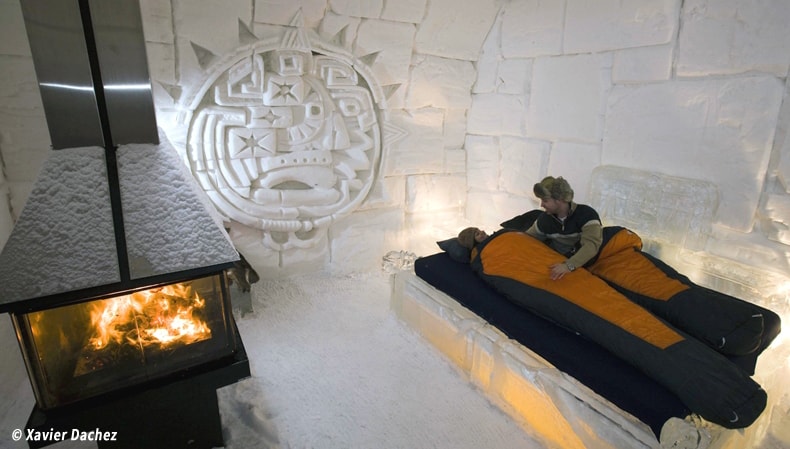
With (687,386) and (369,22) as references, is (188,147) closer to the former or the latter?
(369,22)

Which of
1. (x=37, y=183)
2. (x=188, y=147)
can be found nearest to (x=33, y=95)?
(x=188, y=147)

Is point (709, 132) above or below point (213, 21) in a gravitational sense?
below

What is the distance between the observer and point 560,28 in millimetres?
3193

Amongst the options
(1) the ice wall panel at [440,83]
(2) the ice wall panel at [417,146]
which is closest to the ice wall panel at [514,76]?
(1) the ice wall panel at [440,83]

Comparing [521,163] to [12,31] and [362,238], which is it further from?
[12,31]

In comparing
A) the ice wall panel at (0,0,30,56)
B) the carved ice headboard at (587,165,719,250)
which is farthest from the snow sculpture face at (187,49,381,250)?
the carved ice headboard at (587,165,719,250)

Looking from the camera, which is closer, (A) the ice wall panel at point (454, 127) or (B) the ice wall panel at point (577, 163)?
(B) the ice wall panel at point (577, 163)

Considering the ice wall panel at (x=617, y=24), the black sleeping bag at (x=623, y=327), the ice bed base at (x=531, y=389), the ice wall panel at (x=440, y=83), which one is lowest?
the ice bed base at (x=531, y=389)

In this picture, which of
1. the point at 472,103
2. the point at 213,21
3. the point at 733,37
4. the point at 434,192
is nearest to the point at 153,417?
the point at 213,21

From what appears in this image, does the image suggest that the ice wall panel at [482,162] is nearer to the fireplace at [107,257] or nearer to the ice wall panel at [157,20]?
the ice wall panel at [157,20]

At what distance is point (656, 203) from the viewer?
271 cm

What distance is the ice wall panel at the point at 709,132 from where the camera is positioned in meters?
2.24

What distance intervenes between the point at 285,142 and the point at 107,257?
6.28 feet

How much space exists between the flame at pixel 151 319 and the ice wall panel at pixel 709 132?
108 inches
